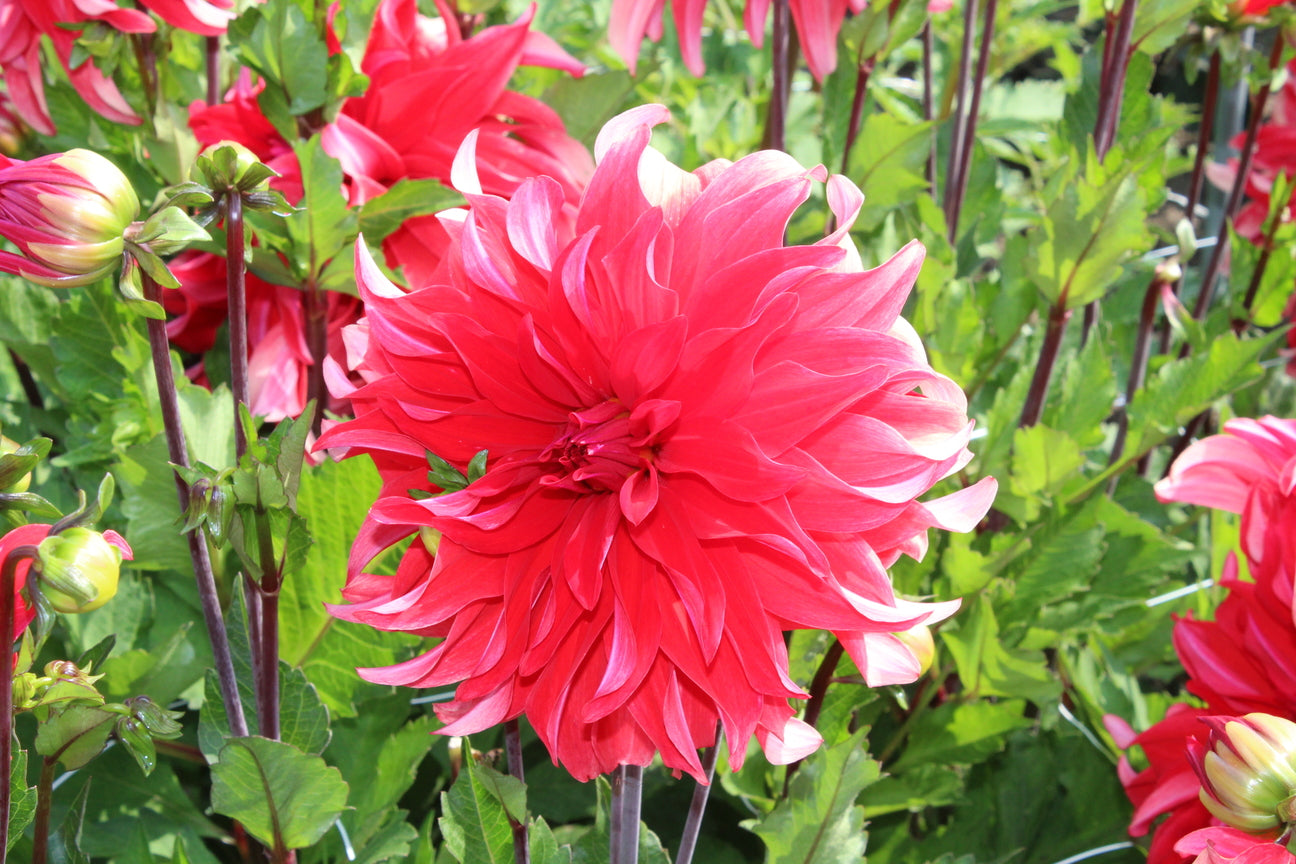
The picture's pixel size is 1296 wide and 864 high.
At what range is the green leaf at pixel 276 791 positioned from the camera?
0.47 metres

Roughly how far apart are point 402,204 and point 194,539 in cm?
26

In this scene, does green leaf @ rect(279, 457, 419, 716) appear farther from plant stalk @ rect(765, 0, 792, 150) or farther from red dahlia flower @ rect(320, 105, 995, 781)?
plant stalk @ rect(765, 0, 792, 150)

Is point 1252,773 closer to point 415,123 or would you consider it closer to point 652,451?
point 652,451

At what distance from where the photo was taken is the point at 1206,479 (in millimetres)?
684

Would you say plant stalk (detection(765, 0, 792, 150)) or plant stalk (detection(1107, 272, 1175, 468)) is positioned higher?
plant stalk (detection(765, 0, 792, 150))

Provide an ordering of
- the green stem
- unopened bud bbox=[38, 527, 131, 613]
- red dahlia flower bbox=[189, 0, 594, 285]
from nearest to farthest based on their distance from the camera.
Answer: unopened bud bbox=[38, 527, 131, 613] → the green stem → red dahlia flower bbox=[189, 0, 594, 285]

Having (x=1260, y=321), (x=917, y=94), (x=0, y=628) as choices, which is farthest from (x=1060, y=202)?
(x=917, y=94)

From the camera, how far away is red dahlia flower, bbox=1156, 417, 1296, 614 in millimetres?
579

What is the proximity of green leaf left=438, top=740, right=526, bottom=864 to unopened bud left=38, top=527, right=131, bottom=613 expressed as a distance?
193mm

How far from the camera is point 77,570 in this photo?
342 mm

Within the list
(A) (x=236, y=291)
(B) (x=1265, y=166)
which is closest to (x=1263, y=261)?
(B) (x=1265, y=166)

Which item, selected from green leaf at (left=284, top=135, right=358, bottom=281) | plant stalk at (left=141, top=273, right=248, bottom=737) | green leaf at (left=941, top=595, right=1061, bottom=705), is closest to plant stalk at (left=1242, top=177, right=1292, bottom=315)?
green leaf at (left=941, top=595, right=1061, bottom=705)

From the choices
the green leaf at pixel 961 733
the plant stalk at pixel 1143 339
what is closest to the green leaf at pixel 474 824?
the green leaf at pixel 961 733

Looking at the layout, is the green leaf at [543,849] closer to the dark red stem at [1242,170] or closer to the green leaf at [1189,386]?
the green leaf at [1189,386]
